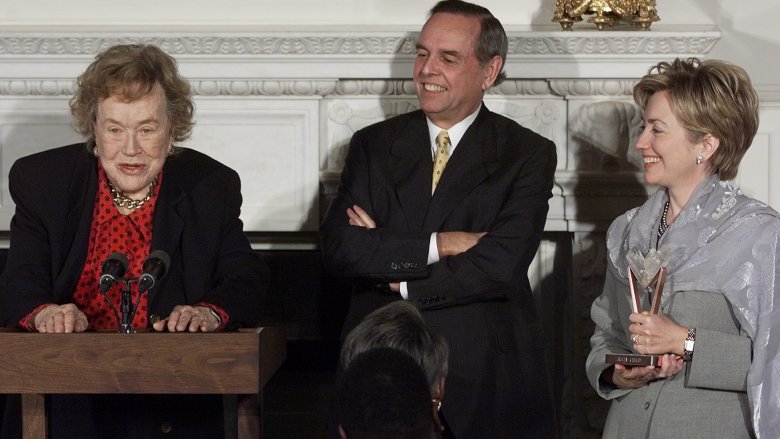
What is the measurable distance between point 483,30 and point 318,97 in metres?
0.74

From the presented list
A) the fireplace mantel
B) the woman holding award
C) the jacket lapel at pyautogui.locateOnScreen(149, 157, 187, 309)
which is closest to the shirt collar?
the fireplace mantel

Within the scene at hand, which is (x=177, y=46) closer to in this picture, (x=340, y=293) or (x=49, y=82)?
(x=49, y=82)

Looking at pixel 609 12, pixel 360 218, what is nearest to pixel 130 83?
pixel 360 218

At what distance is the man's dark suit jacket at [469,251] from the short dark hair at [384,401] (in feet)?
5.02

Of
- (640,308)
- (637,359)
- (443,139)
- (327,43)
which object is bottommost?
(637,359)

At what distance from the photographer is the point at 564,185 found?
13.6 ft

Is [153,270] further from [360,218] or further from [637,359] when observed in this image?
[637,359]

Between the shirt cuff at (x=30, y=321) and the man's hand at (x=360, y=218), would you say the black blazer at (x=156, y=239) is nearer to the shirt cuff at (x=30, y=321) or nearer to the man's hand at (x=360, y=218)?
the shirt cuff at (x=30, y=321)

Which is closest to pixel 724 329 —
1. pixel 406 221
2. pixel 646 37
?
pixel 406 221

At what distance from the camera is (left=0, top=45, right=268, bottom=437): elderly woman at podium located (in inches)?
124

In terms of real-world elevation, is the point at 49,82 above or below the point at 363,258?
above

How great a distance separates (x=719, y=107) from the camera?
3.12m

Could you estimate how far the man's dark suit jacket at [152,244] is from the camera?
311 centimetres

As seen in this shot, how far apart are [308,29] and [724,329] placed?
204 centimetres
